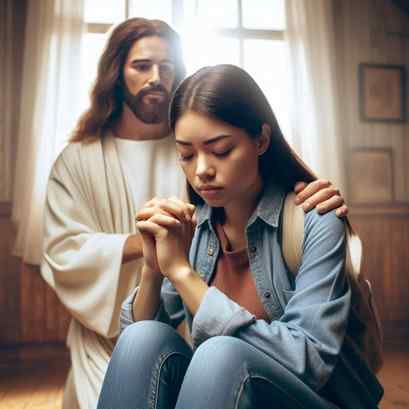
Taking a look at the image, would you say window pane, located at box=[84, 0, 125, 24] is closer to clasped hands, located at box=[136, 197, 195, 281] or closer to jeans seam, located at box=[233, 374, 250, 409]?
clasped hands, located at box=[136, 197, 195, 281]

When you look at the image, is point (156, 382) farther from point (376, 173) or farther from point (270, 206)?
point (376, 173)

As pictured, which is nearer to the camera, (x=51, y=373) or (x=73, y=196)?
(x=73, y=196)

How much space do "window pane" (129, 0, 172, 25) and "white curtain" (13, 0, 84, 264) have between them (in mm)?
337

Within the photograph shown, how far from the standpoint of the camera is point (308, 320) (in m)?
0.98

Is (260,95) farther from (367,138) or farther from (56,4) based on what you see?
(367,138)

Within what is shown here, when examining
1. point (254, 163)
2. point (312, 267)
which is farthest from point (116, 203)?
point (312, 267)

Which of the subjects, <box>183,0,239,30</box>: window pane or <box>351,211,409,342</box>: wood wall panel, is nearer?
<box>183,0,239,30</box>: window pane

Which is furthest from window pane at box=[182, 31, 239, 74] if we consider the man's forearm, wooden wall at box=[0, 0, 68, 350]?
the man's forearm

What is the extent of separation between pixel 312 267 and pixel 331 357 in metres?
0.17

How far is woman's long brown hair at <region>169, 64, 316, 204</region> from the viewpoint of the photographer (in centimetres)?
113

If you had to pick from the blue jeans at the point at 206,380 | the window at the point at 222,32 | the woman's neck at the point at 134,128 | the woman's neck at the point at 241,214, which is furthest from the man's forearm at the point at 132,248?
the window at the point at 222,32

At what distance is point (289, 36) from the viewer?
320 centimetres

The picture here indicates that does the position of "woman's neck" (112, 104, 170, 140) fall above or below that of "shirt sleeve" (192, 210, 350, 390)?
above

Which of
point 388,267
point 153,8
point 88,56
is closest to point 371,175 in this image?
point 388,267
